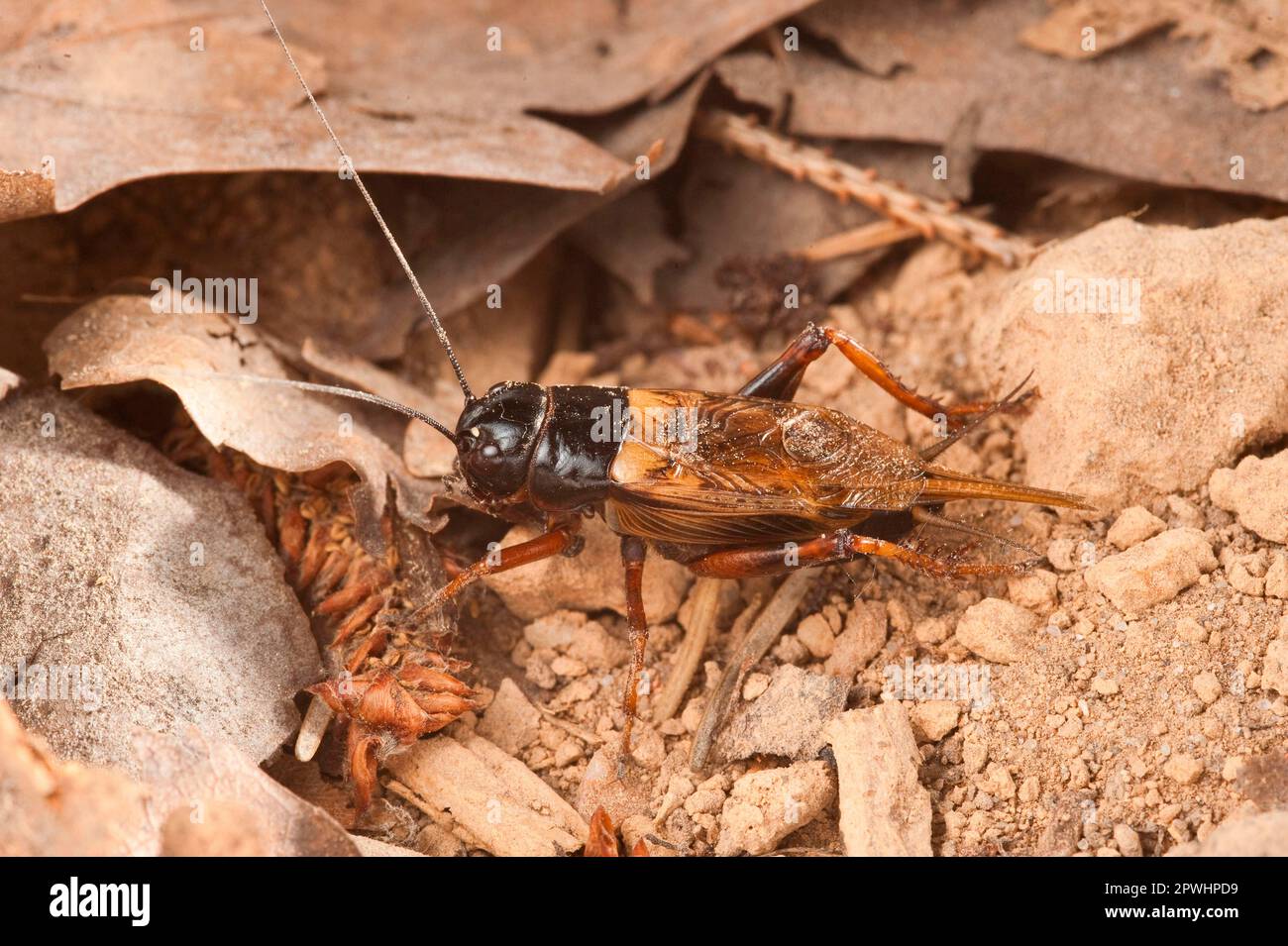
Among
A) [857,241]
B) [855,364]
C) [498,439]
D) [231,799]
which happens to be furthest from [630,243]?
[231,799]

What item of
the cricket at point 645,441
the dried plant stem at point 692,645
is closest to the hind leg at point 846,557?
the cricket at point 645,441

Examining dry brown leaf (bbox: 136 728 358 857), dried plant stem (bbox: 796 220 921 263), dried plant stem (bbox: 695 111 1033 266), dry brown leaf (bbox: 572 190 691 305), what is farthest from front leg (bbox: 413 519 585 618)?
dried plant stem (bbox: 695 111 1033 266)

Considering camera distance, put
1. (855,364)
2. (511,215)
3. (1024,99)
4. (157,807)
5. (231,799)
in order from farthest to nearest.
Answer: (511,215), (1024,99), (855,364), (231,799), (157,807)

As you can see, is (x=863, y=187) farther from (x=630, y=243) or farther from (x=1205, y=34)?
(x=1205, y=34)

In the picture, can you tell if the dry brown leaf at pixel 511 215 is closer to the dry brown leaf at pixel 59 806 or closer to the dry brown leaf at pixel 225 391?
the dry brown leaf at pixel 225 391

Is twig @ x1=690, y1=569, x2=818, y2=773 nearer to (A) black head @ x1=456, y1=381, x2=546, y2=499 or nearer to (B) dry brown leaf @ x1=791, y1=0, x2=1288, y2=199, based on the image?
(A) black head @ x1=456, y1=381, x2=546, y2=499

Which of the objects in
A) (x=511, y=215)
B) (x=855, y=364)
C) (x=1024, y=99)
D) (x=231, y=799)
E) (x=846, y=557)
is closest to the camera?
(x=231, y=799)
